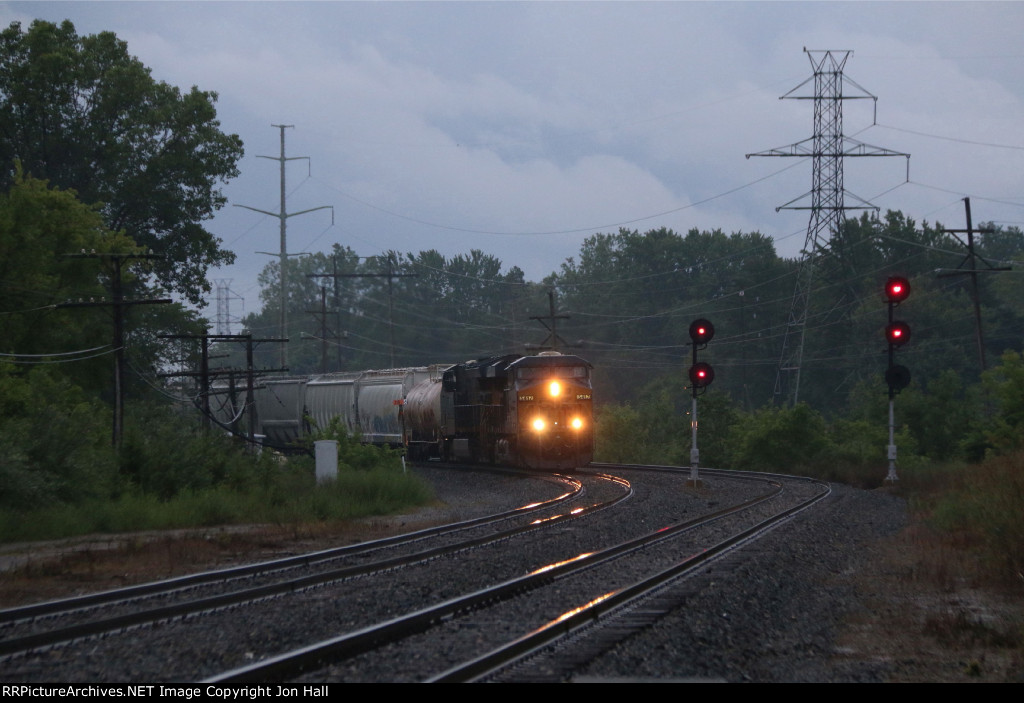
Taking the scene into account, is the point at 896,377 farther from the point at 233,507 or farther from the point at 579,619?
the point at 579,619

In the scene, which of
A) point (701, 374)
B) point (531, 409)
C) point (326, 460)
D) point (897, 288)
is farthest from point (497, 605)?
point (531, 409)

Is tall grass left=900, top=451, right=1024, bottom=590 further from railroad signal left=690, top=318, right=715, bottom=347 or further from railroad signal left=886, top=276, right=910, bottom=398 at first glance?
railroad signal left=690, top=318, right=715, bottom=347

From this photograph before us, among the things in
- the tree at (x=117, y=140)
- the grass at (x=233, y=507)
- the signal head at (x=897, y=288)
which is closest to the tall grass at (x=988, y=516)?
the signal head at (x=897, y=288)

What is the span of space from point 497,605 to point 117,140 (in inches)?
1683

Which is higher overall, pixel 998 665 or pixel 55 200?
pixel 55 200

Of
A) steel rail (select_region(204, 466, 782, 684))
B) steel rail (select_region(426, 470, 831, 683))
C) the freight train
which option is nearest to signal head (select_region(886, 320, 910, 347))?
the freight train

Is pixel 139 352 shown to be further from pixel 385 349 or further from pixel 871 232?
pixel 385 349

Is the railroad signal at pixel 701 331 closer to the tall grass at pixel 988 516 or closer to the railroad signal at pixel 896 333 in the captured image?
the railroad signal at pixel 896 333

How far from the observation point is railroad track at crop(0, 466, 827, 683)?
23.7 ft

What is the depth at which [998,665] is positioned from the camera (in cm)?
761

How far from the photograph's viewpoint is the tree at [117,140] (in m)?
44.1

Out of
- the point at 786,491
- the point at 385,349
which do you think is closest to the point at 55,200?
the point at 786,491

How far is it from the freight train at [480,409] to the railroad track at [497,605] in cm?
1083

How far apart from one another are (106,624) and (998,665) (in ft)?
24.2
